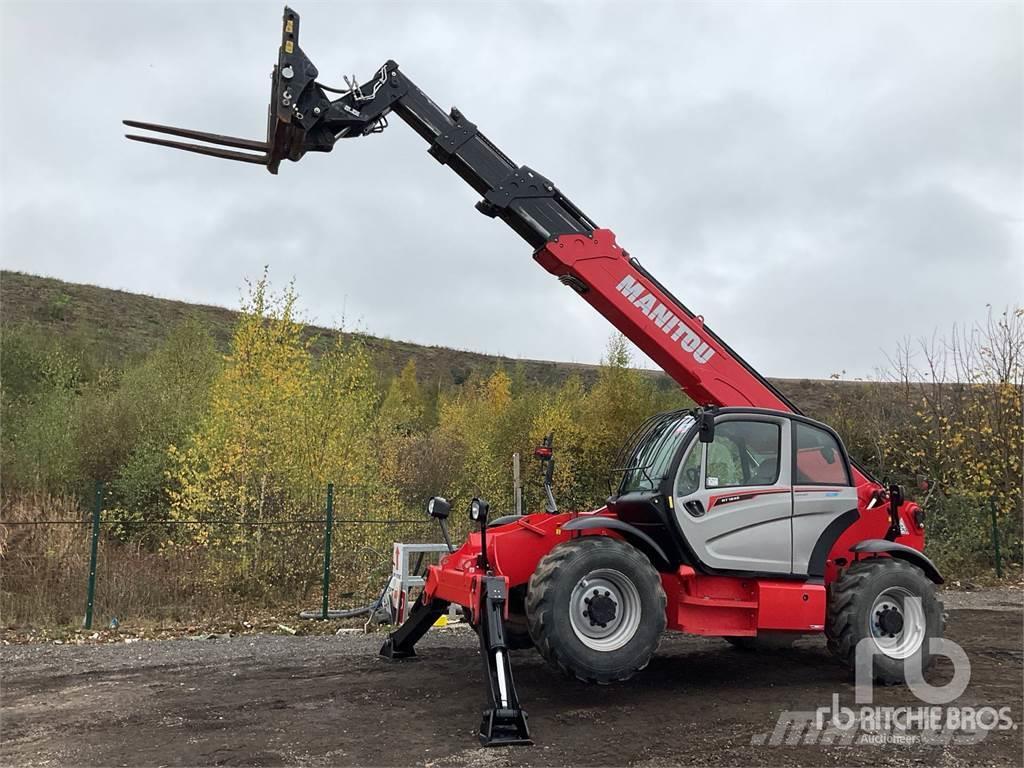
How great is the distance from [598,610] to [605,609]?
0.06 metres

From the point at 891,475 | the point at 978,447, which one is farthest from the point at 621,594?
the point at 891,475

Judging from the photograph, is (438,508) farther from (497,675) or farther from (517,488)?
(517,488)

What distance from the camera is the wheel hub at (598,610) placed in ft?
21.9

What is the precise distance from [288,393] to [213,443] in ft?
5.11

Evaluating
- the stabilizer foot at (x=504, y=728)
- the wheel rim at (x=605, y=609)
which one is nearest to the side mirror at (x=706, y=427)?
the wheel rim at (x=605, y=609)

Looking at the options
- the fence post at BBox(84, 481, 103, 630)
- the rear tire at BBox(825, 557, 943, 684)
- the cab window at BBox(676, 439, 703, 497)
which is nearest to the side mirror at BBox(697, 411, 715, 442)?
the cab window at BBox(676, 439, 703, 497)

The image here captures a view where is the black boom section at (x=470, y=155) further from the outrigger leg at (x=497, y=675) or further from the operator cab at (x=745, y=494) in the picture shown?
the outrigger leg at (x=497, y=675)

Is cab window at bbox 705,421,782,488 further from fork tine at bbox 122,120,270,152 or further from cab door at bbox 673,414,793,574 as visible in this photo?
fork tine at bbox 122,120,270,152

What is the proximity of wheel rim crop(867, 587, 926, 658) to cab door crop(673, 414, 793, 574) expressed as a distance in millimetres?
925

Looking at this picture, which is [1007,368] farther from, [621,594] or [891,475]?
[621,594]

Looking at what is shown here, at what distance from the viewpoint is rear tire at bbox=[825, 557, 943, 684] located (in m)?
7.30

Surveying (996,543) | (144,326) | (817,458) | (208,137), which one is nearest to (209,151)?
(208,137)

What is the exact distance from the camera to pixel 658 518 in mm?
7383

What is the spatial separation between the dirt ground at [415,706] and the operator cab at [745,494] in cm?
119
